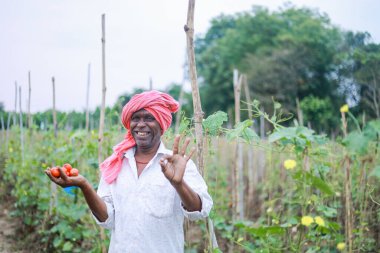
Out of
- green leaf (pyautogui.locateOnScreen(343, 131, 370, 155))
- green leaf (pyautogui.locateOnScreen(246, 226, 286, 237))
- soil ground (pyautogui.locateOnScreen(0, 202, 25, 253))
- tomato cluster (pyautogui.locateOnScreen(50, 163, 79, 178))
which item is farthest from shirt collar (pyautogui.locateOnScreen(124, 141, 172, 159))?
soil ground (pyautogui.locateOnScreen(0, 202, 25, 253))

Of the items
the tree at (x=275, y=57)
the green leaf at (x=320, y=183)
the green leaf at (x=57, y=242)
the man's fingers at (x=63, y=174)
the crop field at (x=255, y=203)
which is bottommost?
the green leaf at (x=57, y=242)

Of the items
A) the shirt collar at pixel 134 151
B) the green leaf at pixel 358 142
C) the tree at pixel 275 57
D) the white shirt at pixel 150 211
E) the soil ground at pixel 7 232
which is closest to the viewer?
the green leaf at pixel 358 142

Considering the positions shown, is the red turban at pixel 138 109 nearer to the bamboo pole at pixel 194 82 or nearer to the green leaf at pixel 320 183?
the bamboo pole at pixel 194 82

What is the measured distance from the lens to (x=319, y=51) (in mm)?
21969

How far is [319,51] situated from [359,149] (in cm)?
2186

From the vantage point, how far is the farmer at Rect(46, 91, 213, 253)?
Answer: 5.95 feet

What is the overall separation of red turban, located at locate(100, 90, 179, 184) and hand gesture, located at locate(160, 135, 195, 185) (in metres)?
0.33

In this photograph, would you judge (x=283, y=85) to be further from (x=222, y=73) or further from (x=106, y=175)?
(x=106, y=175)

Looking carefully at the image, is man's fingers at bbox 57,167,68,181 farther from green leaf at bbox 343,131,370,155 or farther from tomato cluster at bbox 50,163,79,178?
green leaf at bbox 343,131,370,155

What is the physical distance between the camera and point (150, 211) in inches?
72.6

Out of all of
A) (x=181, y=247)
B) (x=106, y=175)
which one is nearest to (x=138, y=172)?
(x=106, y=175)

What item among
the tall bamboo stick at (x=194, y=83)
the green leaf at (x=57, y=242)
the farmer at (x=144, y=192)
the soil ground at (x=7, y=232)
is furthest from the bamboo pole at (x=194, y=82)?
the soil ground at (x=7, y=232)

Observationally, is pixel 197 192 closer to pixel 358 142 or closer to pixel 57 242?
pixel 358 142

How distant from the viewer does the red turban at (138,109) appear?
1912 mm
